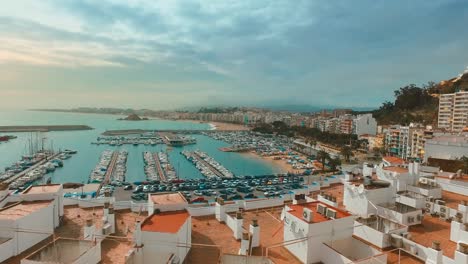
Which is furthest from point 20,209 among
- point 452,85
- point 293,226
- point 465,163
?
point 452,85

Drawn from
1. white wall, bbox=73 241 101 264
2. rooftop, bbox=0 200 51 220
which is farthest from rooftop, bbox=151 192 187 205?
rooftop, bbox=0 200 51 220

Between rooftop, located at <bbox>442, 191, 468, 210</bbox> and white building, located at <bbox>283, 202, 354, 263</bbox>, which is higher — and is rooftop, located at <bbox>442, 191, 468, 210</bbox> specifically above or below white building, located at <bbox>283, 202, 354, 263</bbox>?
below

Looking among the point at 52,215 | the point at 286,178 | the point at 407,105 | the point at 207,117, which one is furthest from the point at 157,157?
the point at 207,117

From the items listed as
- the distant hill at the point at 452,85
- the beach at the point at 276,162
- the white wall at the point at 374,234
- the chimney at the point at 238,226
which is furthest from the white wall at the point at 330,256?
the distant hill at the point at 452,85

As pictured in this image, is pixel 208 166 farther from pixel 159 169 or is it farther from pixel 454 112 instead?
pixel 454 112

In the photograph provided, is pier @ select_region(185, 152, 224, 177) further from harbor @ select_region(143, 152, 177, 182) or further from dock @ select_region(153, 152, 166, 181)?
dock @ select_region(153, 152, 166, 181)

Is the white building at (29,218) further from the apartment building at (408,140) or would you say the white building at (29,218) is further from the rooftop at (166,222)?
the apartment building at (408,140)

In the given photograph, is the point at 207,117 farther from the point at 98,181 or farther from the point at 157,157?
the point at 98,181
